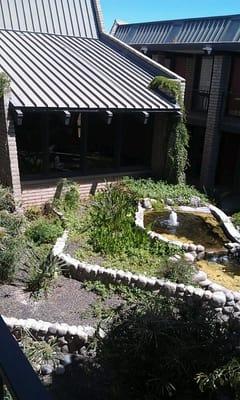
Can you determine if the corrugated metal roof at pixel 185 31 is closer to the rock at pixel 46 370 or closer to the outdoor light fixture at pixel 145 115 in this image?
the outdoor light fixture at pixel 145 115

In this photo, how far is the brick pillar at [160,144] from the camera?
13586mm

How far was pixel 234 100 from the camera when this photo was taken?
52.4 ft

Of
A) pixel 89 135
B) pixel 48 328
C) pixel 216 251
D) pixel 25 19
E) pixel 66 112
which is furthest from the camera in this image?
pixel 25 19

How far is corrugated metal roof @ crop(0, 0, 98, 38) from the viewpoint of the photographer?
49.6ft

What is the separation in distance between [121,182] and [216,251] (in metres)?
4.42

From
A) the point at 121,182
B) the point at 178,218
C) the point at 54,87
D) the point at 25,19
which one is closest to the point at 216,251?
the point at 178,218

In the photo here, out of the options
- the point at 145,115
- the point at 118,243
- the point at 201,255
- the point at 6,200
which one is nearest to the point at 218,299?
the point at 201,255

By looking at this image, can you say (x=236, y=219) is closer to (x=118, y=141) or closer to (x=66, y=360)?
(x=118, y=141)

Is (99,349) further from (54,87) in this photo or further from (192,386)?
Answer: (54,87)

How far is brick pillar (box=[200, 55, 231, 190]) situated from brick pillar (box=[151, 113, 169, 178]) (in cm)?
246

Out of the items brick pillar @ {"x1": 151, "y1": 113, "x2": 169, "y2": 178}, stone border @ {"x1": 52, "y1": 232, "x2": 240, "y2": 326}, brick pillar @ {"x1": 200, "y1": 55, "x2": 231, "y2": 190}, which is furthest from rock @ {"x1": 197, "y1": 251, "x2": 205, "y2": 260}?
brick pillar @ {"x1": 200, "y1": 55, "x2": 231, "y2": 190}

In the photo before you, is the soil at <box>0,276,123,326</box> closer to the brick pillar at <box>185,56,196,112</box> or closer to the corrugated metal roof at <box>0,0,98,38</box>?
the corrugated metal roof at <box>0,0,98,38</box>

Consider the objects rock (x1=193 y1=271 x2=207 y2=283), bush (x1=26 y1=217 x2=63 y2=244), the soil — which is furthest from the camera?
bush (x1=26 y1=217 x2=63 y2=244)

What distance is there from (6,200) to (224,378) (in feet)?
25.1
